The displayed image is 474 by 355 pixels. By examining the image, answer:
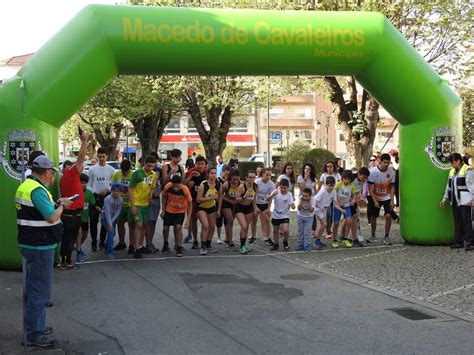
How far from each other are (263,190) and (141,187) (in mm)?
2614

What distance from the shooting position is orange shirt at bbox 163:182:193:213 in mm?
10237

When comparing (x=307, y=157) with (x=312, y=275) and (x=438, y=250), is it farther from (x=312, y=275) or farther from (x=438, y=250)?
(x=312, y=275)

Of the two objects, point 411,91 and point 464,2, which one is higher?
point 464,2

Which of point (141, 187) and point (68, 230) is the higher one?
point (141, 187)

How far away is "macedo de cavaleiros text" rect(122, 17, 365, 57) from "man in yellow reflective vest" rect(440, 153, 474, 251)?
2763 mm

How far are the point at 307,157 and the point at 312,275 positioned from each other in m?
18.8

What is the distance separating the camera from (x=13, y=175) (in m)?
8.73

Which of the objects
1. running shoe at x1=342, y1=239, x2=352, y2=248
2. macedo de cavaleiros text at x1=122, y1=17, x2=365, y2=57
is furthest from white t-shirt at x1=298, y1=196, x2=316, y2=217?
macedo de cavaleiros text at x1=122, y1=17, x2=365, y2=57

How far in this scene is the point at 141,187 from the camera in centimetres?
1020

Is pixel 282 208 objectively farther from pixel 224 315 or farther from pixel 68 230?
pixel 224 315

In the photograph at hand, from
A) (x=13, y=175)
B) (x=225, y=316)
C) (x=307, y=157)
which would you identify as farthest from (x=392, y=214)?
(x=307, y=157)

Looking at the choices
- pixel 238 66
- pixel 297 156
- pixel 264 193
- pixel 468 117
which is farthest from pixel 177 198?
pixel 468 117

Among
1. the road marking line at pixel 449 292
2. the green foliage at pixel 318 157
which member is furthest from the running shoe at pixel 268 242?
the green foliage at pixel 318 157

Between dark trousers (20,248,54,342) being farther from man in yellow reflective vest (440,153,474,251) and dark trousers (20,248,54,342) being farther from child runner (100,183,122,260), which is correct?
man in yellow reflective vest (440,153,474,251)
